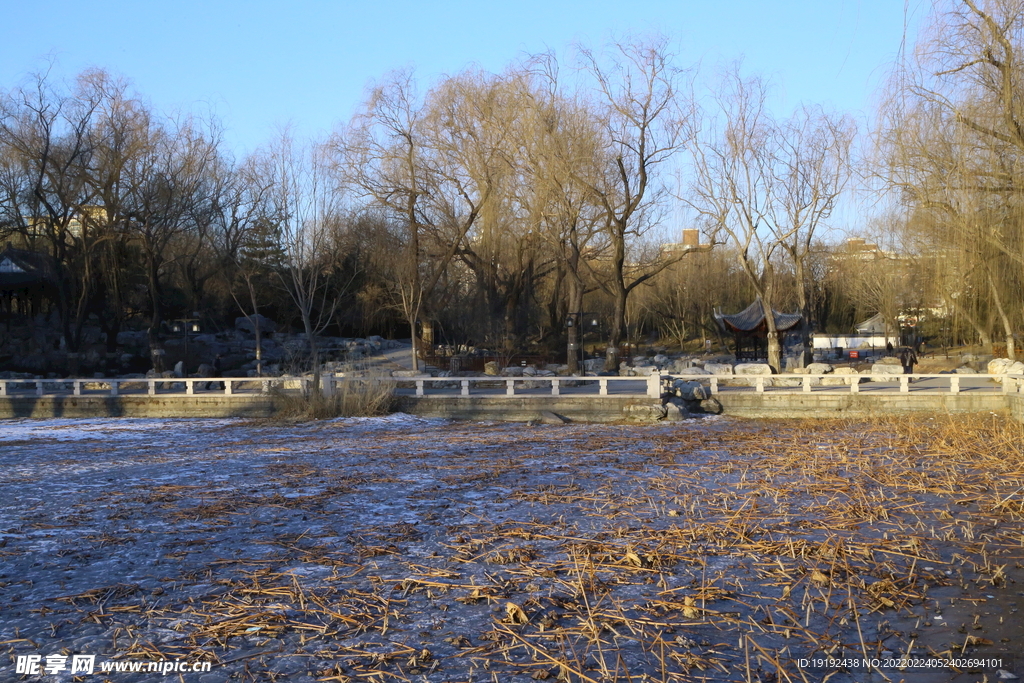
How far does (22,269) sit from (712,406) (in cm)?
2759

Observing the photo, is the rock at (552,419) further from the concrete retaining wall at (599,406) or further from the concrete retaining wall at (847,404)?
the concrete retaining wall at (847,404)

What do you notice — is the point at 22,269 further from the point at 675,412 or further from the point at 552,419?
the point at 675,412

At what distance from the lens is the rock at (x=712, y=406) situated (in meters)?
Result: 18.0

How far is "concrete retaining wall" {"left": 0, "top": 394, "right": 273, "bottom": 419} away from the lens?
19.9m

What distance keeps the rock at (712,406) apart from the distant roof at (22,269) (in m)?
24.9

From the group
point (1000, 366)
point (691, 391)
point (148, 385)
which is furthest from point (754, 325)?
point (148, 385)

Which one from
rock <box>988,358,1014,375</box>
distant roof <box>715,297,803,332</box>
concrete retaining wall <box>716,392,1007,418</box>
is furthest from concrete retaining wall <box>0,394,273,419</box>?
distant roof <box>715,297,803,332</box>

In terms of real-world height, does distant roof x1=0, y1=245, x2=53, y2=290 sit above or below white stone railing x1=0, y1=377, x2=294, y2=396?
above

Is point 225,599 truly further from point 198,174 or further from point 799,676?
point 198,174

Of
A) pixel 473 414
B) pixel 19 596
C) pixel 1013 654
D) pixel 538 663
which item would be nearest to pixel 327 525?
pixel 19 596

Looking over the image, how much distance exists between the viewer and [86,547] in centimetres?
670

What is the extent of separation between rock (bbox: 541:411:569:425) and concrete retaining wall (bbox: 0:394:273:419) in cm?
641

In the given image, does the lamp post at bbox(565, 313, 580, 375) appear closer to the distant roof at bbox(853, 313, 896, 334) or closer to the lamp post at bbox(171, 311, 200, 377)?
the lamp post at bbox(171, 311, 200, 377)

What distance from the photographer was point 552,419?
17516mm
